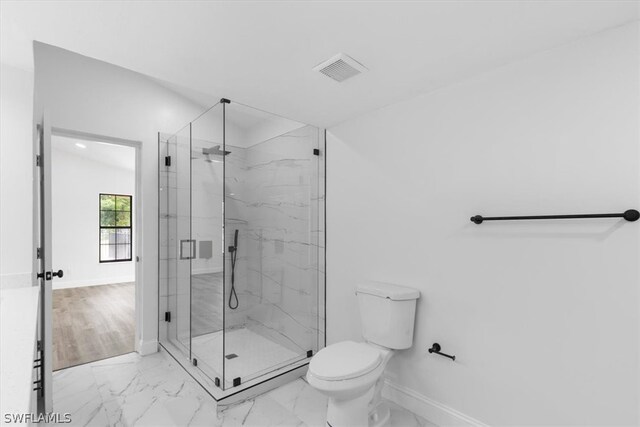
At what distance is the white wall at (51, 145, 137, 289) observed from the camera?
5.99 m

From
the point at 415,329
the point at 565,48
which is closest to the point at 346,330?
the point at 415,329

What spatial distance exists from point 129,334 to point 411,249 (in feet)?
10.8

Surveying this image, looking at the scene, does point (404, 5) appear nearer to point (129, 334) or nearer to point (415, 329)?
point (415, 329)

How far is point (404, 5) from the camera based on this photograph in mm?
1323

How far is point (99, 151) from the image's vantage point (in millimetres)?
5688

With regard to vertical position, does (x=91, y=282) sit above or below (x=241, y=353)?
below

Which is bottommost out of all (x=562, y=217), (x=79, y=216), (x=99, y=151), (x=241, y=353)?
(x=241, y=353)

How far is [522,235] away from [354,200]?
1.19m

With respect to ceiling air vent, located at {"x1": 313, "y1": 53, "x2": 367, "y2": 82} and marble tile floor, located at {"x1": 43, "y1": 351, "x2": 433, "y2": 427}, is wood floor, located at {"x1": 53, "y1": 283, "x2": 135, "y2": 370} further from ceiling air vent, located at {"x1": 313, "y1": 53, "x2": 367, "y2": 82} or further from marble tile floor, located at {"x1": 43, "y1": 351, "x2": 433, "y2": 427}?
ceiling air vent, located at {"x1": 313, "y1": 53, "x2": 367, "y2": 82}

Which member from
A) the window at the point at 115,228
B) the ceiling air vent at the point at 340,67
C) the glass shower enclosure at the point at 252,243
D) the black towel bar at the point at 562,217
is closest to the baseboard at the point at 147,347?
the glass shower enclosure at the point at 252,243

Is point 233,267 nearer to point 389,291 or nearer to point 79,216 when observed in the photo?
point 389,291

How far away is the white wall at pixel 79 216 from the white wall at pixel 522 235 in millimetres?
5369

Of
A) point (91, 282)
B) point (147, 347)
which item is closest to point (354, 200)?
point (147, 347)

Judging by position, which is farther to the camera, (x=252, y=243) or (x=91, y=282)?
(x=91, y=282)
